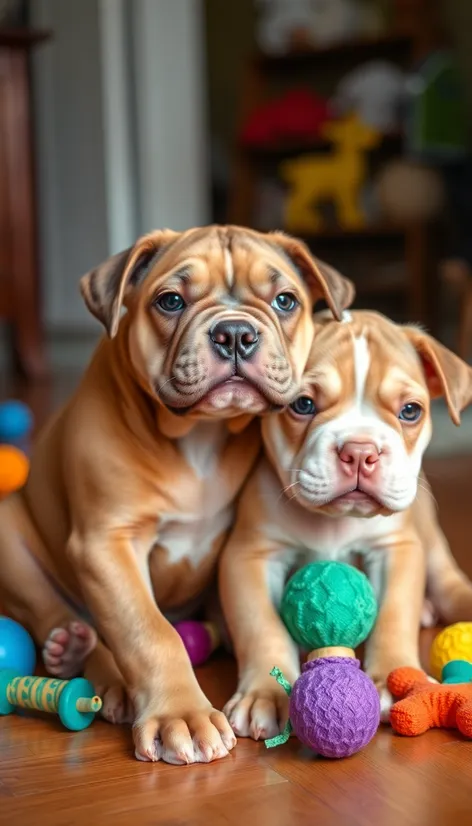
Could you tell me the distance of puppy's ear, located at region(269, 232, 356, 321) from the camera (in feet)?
6.74

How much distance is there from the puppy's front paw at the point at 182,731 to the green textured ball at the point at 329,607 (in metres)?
0.26

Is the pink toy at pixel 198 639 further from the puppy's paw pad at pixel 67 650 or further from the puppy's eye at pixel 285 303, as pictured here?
the puppy's eye at pixel 285 303

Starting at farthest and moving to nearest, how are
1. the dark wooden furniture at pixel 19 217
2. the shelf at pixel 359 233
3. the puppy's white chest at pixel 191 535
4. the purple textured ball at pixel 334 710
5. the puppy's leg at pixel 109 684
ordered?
the shelf at pixel 359 233
the dark wooden furniture at pixel 19 217
the puppy's white chest at pixel 191 535
the puppy's leg at pixel 109 684
the purple textured ball at pixel 334 710

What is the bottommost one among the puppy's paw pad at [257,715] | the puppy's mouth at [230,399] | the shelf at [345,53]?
the puppy's paw pad at [257,715]

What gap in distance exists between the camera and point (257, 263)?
1961mm

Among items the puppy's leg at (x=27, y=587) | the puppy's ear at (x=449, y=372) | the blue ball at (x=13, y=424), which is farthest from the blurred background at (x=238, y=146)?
the puppy's ear at (x=449, y=372)

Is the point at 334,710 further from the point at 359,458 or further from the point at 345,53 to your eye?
the point at 345,53

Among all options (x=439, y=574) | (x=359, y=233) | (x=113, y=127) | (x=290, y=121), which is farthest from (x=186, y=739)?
(x=290, y=121)

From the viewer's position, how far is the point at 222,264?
1948 millimetres

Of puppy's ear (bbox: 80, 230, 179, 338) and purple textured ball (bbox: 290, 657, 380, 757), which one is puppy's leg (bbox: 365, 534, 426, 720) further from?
puppy's ear (bbox: 80, 230, 179, 338)

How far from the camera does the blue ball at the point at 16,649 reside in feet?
6.40

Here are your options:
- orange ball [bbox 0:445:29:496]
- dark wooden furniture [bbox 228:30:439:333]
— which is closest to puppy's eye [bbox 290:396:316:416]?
orange ball [bbox 0:445:29:496]

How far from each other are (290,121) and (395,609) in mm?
5441

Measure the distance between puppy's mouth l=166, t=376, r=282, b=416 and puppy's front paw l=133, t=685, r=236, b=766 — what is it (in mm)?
449
